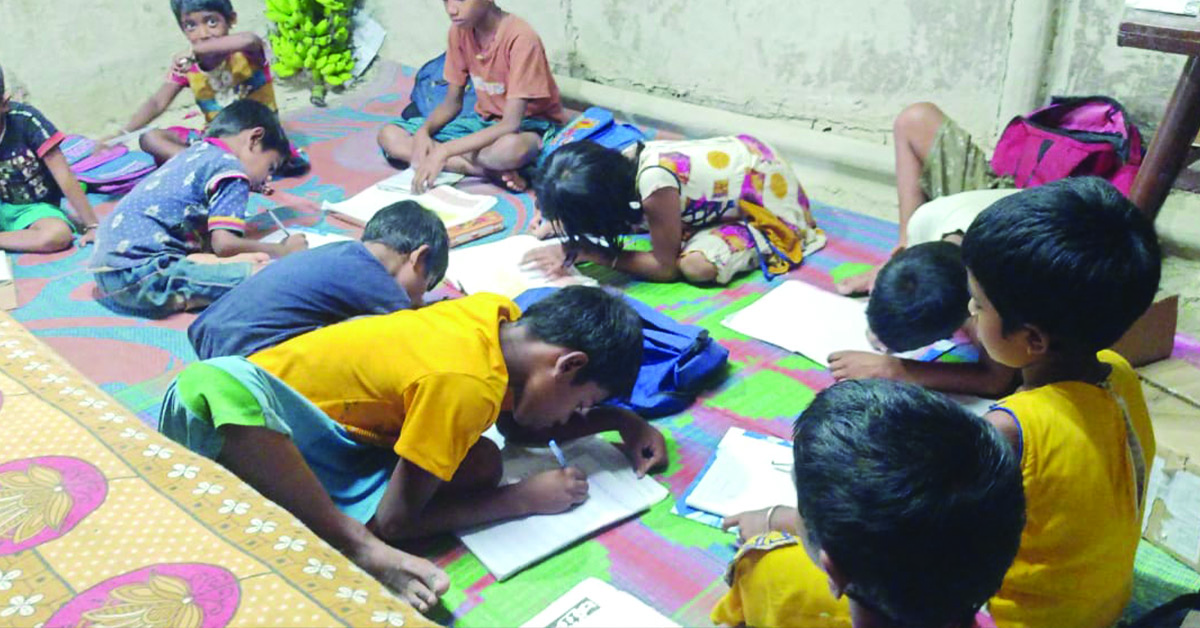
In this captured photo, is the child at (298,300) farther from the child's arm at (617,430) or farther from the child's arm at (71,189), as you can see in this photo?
the child's arm at (71,189)

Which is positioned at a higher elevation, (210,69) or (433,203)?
(210,69)

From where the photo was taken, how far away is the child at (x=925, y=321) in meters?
1.83

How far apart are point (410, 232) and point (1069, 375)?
4.34ft

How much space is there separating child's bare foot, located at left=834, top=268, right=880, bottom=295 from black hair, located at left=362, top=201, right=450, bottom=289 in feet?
3.30

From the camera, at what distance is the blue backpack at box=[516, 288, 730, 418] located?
6.34 feet

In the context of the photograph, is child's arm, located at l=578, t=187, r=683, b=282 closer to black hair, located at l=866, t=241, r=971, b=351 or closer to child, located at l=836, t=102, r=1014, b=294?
child, located at l=836, t=102, r=1014, b=294

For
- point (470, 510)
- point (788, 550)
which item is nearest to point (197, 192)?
point (470, 510)

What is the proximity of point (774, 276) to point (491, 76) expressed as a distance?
132 centimetres

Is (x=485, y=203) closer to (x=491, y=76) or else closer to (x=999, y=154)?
(x=491, y=76)

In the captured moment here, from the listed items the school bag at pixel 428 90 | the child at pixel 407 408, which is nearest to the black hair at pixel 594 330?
the child at pixel 407 408

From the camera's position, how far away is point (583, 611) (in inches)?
54.9

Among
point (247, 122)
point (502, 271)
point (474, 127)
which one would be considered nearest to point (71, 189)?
point (247, 122)

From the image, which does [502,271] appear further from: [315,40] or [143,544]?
[315,40]

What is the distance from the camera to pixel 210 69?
3.40 m
